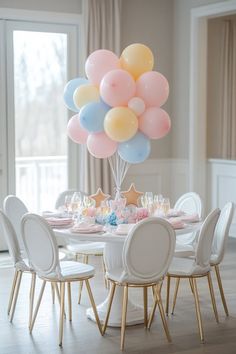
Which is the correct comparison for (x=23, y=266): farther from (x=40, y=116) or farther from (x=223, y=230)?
(x=40, y=116)

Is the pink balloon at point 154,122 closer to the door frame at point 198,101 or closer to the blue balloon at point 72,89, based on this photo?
the blue balloon at point 72,89

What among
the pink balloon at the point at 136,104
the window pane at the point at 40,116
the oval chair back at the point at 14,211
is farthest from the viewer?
the window pane at the point at 40,116

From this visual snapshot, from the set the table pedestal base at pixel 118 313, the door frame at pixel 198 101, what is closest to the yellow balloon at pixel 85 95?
the table pedestal base at pixel 118 313

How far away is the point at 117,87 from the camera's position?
4609 millimetres

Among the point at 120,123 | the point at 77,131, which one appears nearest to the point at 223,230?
the point at 120,123

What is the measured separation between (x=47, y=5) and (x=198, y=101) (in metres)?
2.04

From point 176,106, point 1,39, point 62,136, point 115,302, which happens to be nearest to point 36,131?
point 62,136

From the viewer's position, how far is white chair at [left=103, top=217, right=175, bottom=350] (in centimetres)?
399

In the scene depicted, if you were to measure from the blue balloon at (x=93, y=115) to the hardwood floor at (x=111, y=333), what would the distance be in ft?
4.51

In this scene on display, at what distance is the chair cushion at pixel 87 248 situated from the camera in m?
5.09

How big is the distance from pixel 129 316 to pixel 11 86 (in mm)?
3242

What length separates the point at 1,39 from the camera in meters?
6.79

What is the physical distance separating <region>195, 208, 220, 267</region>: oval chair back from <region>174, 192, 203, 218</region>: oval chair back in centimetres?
86

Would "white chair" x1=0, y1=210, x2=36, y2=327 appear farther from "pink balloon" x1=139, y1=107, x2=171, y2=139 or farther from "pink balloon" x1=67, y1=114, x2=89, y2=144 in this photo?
"pink balloon" x1=139, y1=107, x2=171, y2=139
